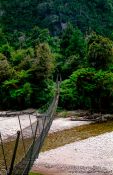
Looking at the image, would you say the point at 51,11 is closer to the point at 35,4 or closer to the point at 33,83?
the point at 35,4

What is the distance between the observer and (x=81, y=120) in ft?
130

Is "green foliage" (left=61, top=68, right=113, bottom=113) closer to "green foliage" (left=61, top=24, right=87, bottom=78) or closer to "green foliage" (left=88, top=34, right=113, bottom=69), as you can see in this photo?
"green foliage" (left=88, top=34, right=113, bottom=69)

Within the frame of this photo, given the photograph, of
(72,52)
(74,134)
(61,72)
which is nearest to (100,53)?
(61,72)

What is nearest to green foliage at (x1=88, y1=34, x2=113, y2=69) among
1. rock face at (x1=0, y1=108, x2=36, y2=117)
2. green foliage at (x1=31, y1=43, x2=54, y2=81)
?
green foliage at (x1=31, y1=43, x2=54, y2=81)

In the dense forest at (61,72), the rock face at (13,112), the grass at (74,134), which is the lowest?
the rock face at (13,112)

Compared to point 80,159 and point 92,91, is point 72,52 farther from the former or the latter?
point 80,159

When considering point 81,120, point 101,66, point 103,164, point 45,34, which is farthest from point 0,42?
point 103,164

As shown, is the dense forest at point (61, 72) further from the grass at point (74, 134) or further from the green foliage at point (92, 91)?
the grass at point (74, 134)

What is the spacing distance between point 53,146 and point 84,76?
14943 mm

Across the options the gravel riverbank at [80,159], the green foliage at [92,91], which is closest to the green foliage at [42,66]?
the green foliage at [92,91]

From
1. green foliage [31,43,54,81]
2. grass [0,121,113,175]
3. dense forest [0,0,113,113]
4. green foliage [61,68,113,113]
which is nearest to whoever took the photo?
grass [0,121,113,175]

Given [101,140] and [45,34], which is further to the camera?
[45,34]

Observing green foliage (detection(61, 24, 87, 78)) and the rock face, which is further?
green foliage (detection(61, 24, 87, 78))

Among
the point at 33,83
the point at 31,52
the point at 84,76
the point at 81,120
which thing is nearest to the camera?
the point at 81,120
